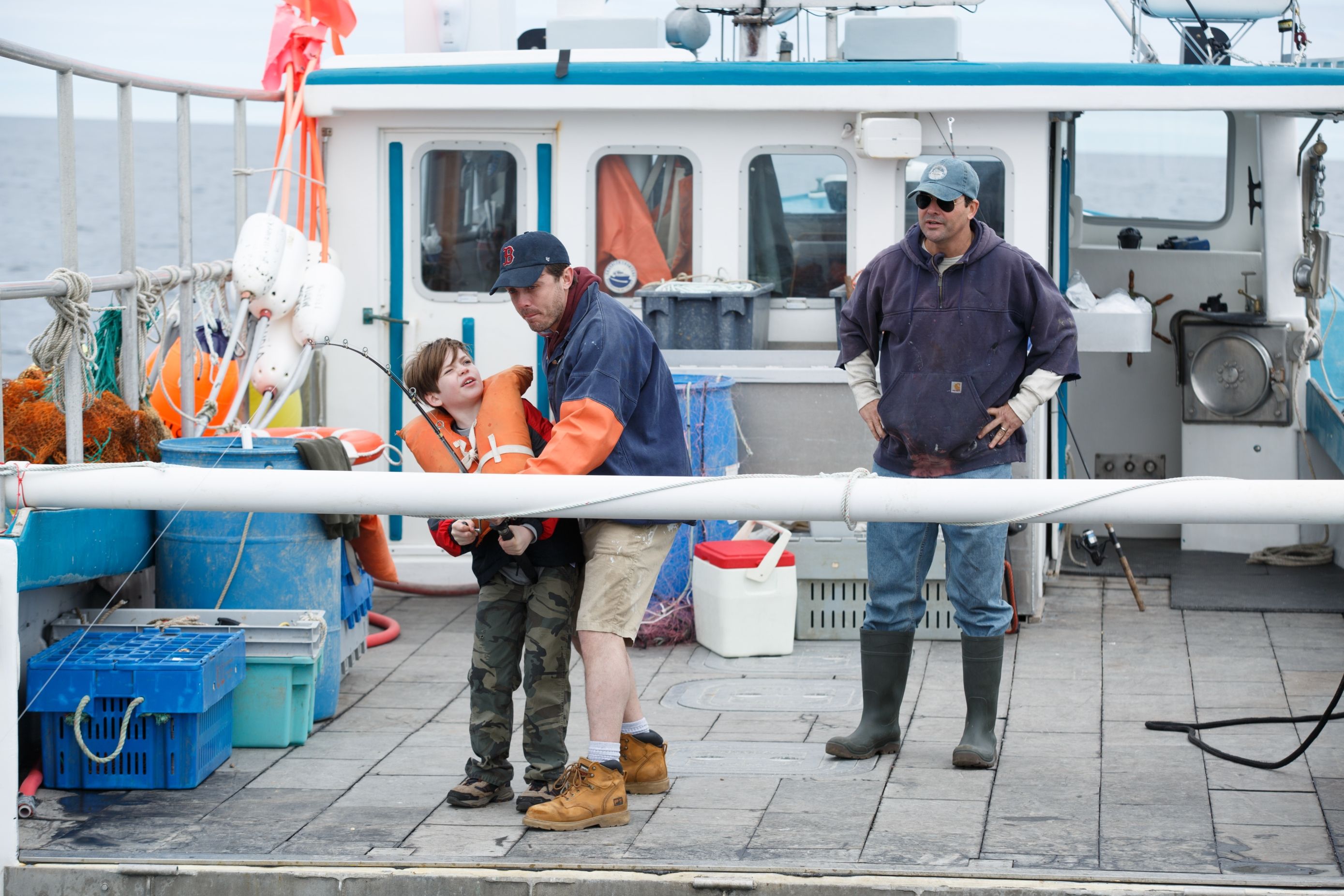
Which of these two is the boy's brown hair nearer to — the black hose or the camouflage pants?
the camouflage pants

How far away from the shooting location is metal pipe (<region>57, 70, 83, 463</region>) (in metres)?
5.76

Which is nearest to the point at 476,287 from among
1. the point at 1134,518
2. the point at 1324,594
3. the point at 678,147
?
the point at 678,147

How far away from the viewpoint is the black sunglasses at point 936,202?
→ 5.29m

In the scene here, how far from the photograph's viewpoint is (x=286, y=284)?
748 cm

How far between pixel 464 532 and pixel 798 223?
412 centimetres

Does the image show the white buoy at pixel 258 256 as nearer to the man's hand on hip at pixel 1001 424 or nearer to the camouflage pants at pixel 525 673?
the camouflage pants at pixel 525 673

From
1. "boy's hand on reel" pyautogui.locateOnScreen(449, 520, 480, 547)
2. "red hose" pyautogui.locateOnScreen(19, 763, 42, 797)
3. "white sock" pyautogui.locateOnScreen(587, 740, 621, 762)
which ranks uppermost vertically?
"boy's hand on reel" pyautogui.locateOnScreen(449, 520, 480, 547)

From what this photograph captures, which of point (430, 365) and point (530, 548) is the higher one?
point (430, 365)

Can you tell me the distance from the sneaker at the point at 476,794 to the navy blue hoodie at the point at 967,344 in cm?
170

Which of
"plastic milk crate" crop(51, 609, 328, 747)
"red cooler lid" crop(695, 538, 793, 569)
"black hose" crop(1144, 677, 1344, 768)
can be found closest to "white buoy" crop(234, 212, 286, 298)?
"plastic milk crate" crop(51, 609, 328, 747)

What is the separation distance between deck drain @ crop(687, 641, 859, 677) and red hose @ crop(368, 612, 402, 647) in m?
1.38

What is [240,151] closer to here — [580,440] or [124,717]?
[124,717]

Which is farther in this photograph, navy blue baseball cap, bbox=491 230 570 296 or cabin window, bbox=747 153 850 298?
cabin window, bbox=747 153 850 298

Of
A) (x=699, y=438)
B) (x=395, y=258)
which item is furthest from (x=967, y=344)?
(x=395, y=258)
